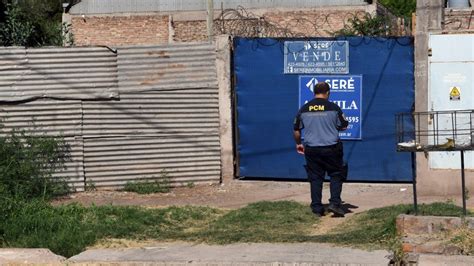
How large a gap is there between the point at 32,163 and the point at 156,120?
6.11 ft

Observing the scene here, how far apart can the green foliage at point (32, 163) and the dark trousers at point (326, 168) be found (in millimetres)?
3775

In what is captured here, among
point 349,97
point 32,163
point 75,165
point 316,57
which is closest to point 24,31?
point 75,165

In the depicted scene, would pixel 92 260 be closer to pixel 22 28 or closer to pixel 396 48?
pixel 396 48

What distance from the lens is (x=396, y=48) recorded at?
12.0m

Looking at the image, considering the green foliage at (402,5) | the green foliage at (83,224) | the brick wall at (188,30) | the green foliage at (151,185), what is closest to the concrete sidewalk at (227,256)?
the green foliage at (83,224)

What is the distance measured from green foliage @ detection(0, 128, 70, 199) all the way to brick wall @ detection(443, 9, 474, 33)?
556 cm

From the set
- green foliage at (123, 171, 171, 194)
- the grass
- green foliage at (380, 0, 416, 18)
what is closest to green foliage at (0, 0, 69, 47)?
green foliage at (123, 171, 171, 194)

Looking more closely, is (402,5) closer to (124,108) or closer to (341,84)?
(341,84)

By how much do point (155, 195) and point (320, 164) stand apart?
305cm

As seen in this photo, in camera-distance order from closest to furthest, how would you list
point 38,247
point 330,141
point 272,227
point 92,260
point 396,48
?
point 92,260 → point 38,247 → point 272,227 → point 330,141 → point 396,48

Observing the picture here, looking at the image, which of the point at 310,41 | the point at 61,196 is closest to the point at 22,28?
the point at 61,196

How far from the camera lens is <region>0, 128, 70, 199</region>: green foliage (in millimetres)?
11375

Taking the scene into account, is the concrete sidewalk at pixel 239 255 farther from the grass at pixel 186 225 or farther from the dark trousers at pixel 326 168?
the dark trousers at pixel 326 168

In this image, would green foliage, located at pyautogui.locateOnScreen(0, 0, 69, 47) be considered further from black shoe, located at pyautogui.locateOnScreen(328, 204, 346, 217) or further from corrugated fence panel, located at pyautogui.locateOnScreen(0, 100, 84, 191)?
black shoe, located at pyautogui.locateOnScreen(328, 204, 346, 217)
